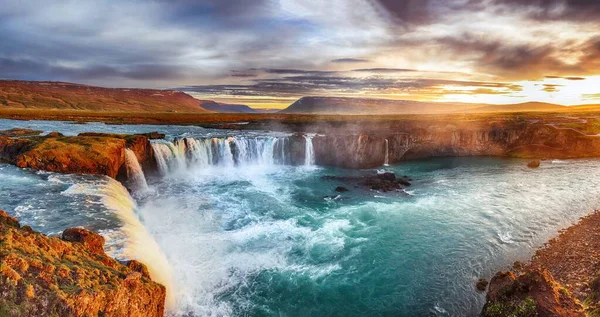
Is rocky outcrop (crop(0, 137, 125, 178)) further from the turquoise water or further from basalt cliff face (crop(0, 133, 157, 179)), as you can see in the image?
the turquoise water

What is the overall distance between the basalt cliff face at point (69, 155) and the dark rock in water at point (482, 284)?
30960mm

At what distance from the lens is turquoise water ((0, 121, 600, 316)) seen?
15.6 meters

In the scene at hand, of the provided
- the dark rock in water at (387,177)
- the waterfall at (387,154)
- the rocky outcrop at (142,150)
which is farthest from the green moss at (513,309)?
the waterfall at (387,154)

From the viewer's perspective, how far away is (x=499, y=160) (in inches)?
2100

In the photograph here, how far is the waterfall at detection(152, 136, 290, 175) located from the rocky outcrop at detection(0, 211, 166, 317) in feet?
94.8

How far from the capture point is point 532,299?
34.2ft

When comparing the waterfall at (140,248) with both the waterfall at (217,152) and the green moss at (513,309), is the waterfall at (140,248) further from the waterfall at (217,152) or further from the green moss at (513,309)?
the waterfall at (217,152)

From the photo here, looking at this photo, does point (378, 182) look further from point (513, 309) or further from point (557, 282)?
point (513, 309)

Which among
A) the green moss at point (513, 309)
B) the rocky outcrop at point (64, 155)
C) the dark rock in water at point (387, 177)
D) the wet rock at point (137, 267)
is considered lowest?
the dark rock in water at point (387, 177)

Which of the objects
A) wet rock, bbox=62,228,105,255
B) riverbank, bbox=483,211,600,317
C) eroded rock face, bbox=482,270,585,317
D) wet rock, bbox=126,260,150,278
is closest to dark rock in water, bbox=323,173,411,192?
riverbank, bbox=483,211,600,317

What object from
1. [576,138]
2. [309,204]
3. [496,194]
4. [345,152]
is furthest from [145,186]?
[576,138]

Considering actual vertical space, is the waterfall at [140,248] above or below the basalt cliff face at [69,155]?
below

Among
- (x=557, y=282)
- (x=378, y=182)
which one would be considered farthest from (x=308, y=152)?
(x=557, y=282)

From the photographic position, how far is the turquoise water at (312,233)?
1556 centimetres
